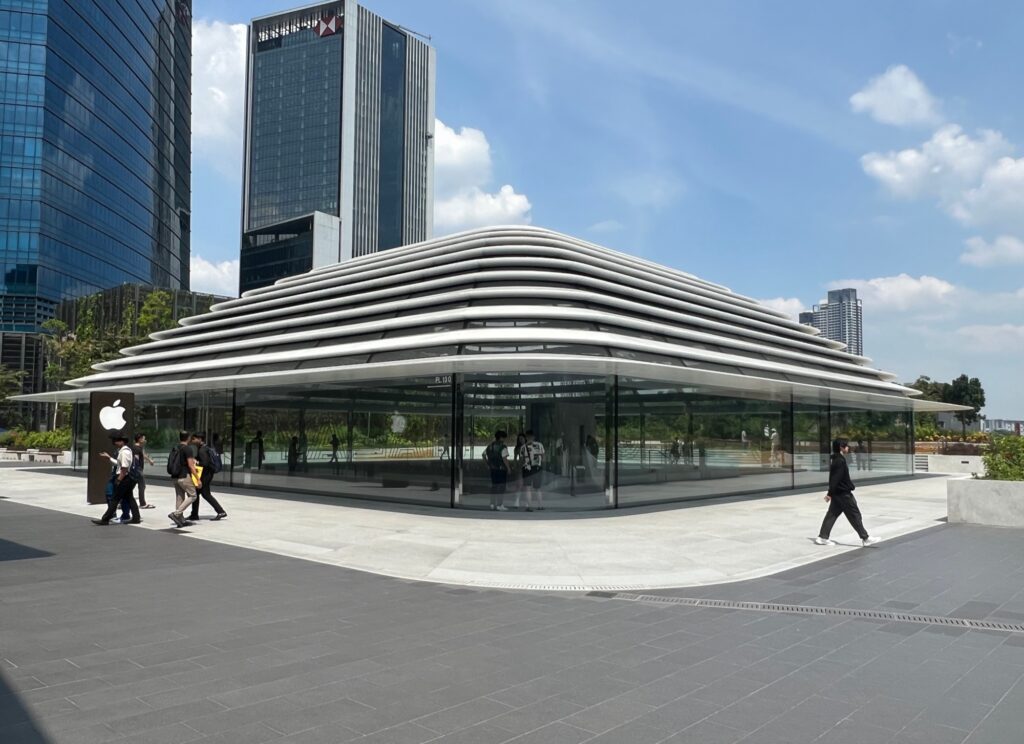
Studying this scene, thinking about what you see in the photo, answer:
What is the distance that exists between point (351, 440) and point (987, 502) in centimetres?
1659

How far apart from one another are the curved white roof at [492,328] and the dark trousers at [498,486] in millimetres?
2647

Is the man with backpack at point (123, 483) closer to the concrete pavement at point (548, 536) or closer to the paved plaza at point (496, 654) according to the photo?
the concrete pavement at point (548, 536)

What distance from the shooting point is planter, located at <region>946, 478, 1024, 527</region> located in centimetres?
1633

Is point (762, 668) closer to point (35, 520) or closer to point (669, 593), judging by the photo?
point (669, 593)

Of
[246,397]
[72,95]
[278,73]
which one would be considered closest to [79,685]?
[246,397]

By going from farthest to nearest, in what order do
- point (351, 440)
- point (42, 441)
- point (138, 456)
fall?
point (42, 441)
point (351, 440)
point (138, 456)

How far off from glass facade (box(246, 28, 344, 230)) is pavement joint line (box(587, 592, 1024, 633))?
173m

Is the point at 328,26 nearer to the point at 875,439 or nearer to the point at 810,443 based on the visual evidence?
the point at 875,439

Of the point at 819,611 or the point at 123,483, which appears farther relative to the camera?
the point at 123,483

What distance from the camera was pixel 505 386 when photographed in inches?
708

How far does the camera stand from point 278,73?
180250 mm

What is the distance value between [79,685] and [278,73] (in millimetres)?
198712

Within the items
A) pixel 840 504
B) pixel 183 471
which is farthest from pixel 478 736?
pixel 183 471

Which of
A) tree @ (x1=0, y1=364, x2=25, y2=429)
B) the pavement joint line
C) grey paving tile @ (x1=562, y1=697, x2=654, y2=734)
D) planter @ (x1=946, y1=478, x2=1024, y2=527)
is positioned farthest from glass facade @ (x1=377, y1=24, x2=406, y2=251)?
grey paving tile @ (x1=562, y1=697, x2=654, y2=734)
